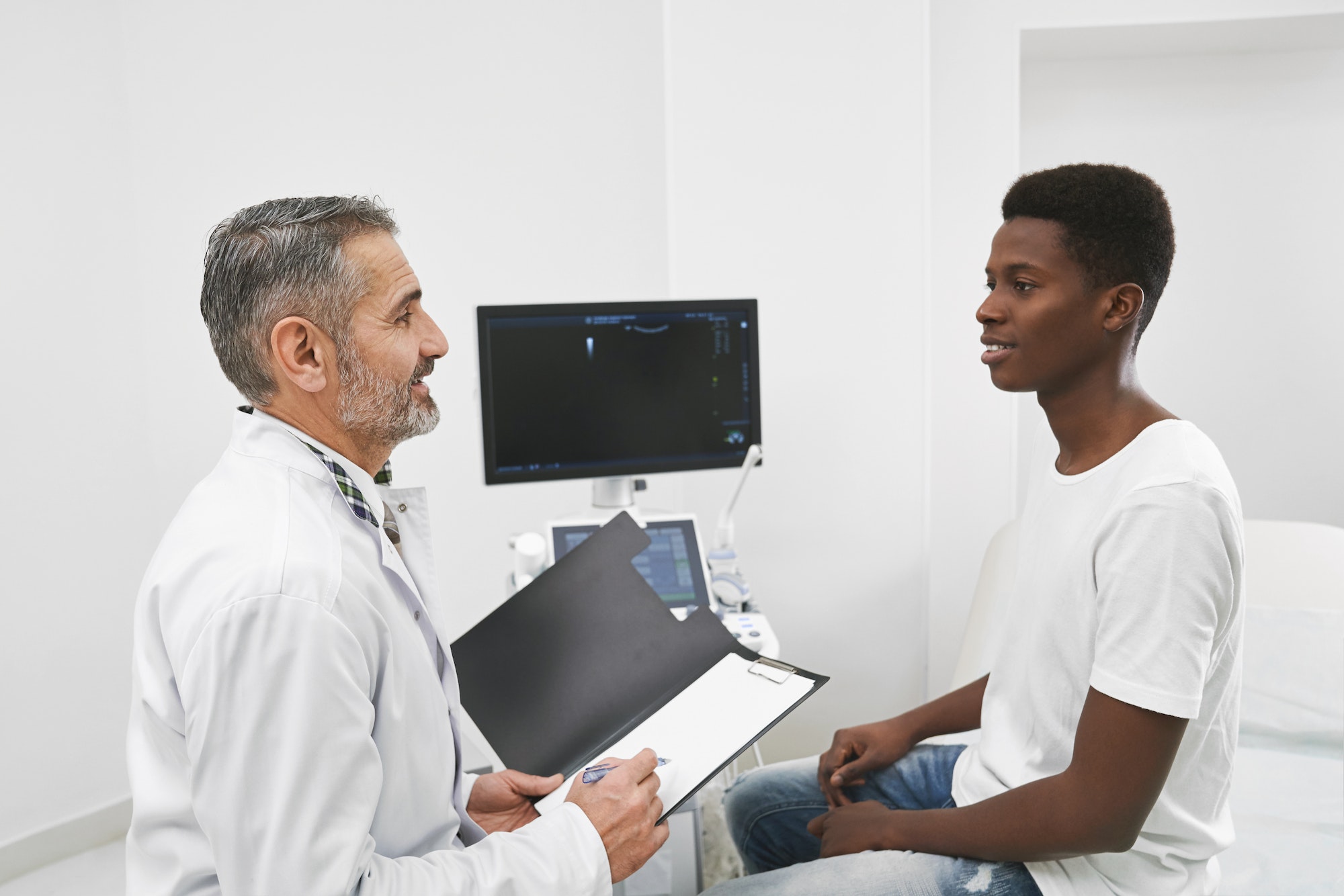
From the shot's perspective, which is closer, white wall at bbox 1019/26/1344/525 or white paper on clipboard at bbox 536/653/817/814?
white paper on clipboard at bbox 536/653/817/814

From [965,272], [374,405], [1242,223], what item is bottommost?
[374,405]

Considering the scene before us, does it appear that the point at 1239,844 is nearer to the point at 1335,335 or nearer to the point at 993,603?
the point at 993,603

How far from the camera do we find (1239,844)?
141 centimetres

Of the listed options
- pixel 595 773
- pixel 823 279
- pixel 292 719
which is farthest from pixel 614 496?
pixel 292 719

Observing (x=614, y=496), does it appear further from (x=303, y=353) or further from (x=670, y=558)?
(x=303, y=353)

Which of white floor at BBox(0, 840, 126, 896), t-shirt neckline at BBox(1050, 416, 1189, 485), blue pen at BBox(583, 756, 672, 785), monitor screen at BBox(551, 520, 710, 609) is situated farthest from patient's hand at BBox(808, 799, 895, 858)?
white floor at BBox(0, 840, 126, 896)

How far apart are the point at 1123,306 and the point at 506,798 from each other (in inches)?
37.0

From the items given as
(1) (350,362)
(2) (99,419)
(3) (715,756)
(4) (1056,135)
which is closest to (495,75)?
(2) (99,419)

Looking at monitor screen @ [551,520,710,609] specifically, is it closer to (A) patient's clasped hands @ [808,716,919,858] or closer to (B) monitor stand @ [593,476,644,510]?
(B) monitor stand @ [593,476,644,510]

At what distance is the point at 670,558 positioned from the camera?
1838 mm

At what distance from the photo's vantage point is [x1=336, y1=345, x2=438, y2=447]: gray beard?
965 millimetres

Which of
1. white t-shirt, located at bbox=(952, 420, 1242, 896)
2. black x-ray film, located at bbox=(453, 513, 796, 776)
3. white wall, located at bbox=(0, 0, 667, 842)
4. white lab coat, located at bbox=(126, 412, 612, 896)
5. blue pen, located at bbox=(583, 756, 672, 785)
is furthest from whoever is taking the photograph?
white wall, located at bbox=(0, 0, 667, 842)

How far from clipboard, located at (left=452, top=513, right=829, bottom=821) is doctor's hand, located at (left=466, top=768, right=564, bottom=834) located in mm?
17

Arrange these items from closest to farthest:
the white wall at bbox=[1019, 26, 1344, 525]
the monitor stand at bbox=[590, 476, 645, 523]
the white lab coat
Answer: the white lab coat, the monitor stand at bbox=[590, 476, 645, 523], the white wall at bbox=[1019, 26, 1344, 525]
